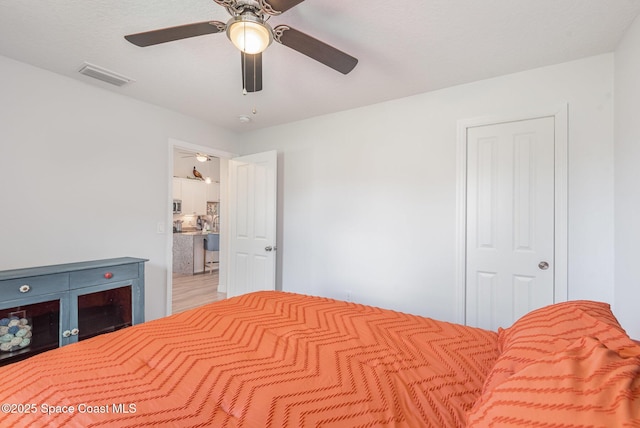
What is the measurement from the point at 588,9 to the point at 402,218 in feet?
6.20

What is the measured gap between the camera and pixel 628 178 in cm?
187

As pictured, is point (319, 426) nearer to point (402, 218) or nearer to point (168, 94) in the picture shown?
point (402, 218)

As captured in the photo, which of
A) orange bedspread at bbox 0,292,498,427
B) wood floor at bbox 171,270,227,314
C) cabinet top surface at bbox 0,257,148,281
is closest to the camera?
orange bedspread at bbox 0,292,498,427

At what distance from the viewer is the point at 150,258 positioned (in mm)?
3184

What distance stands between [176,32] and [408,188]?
225cm

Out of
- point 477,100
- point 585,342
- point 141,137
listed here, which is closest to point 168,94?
point 141,137

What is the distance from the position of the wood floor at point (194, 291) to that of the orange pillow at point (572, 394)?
3.97 meters

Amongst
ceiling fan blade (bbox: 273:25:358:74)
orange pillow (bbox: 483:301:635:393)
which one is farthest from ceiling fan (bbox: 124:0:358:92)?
orange pillow (bbox: 483:301:635:393)

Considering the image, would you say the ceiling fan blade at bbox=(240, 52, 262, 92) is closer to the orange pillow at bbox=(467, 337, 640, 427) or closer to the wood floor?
the orange pillow at bbox=(467, 337, 640, 427)

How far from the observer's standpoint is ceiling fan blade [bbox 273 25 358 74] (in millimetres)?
1523

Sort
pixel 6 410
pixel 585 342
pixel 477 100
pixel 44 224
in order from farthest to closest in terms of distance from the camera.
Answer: pixel 477 100
pixel 44 224
pixel 6 410
pixel 585 342

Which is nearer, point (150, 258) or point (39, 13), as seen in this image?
point (39, 13)

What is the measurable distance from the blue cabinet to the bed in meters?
1.20

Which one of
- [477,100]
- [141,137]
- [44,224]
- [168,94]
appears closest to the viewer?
[44,224]
